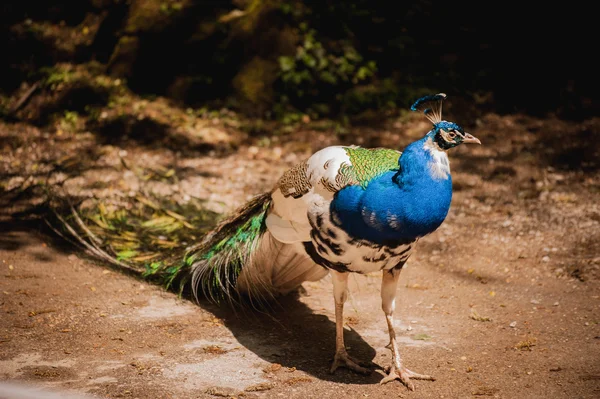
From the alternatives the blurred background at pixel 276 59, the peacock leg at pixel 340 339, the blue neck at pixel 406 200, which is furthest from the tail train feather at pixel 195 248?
the blurred background at pixel 276 59

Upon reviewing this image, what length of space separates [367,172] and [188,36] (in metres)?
6.50

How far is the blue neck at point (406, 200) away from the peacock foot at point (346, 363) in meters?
0.90

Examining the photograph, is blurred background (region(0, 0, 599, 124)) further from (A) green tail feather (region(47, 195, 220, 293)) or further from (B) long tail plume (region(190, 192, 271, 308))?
(B) long tail plume (region(190, 192, 271, 308))

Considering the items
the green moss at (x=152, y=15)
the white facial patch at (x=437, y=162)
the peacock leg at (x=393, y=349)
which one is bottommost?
the peacock leg at (x=393, y=349)

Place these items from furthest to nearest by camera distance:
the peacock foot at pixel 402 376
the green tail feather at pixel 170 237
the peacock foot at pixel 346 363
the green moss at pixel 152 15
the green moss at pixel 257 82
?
1. the green moss at pixel 152 15
2. the green moss at pixel 257 82
3. the green tail feather at pixel 170 237
4. the peacock foot at pixel 346 363
5. the peacock foot at pixel 402 376

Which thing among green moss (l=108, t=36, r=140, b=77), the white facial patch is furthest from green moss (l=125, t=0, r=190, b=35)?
the white facial patch

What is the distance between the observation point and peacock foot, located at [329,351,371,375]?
3990 mm

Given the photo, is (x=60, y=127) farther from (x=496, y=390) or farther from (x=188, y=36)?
(x=496, y=390)

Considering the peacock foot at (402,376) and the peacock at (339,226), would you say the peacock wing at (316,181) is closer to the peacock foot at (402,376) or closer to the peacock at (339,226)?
the peacock at (339,226)

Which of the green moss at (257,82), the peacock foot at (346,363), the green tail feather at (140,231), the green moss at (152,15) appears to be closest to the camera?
the peacock foot at (346,363)

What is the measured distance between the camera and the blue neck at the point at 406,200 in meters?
3.44

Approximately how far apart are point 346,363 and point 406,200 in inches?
47.4

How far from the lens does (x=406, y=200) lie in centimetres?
344

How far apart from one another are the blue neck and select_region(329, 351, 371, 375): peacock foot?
90 centimetres
